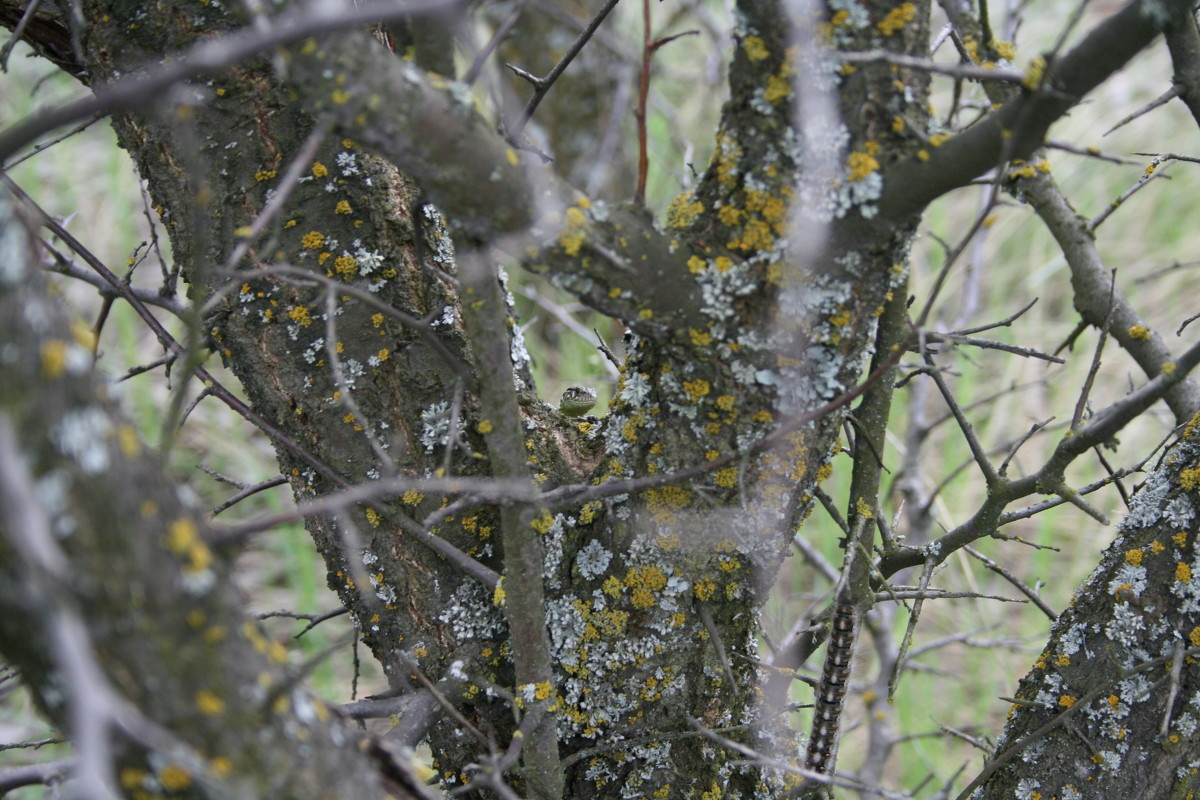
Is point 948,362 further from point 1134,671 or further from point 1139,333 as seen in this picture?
point 1134,671

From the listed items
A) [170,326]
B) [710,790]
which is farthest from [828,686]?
[170,326]

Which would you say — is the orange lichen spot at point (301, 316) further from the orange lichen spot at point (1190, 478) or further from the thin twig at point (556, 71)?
the orange lichen spot at point (1190, 478)

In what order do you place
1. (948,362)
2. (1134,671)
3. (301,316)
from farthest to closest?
(948,362)
(301,316)
(1134,671)

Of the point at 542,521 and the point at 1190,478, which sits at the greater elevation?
the point at 1190,478

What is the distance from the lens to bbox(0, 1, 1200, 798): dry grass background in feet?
9.21

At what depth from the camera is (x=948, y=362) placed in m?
3.00

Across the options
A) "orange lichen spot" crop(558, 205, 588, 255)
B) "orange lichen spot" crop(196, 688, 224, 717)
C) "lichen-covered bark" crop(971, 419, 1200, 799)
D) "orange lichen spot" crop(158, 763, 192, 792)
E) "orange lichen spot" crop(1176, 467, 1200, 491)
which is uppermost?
"orange lichen spot" crop(558, 205, 588, 255)

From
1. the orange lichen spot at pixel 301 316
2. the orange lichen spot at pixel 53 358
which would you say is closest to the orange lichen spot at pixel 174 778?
the orange lichen spot at pixel 53 358

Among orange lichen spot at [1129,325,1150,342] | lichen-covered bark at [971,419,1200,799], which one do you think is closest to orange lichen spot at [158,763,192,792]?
lichen-covered bark at [971,419,1200,799]

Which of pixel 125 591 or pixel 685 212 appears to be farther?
pixel 685 212

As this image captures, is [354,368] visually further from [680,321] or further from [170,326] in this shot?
[170,326]

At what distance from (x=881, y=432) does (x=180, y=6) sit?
957mm

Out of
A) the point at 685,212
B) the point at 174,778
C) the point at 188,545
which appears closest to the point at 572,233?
the point at 685,212

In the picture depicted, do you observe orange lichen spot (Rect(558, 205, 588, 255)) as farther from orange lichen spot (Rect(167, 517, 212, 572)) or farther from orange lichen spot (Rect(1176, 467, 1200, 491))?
orange lichen spot (Rect(1176, 467, 1200, 491))
